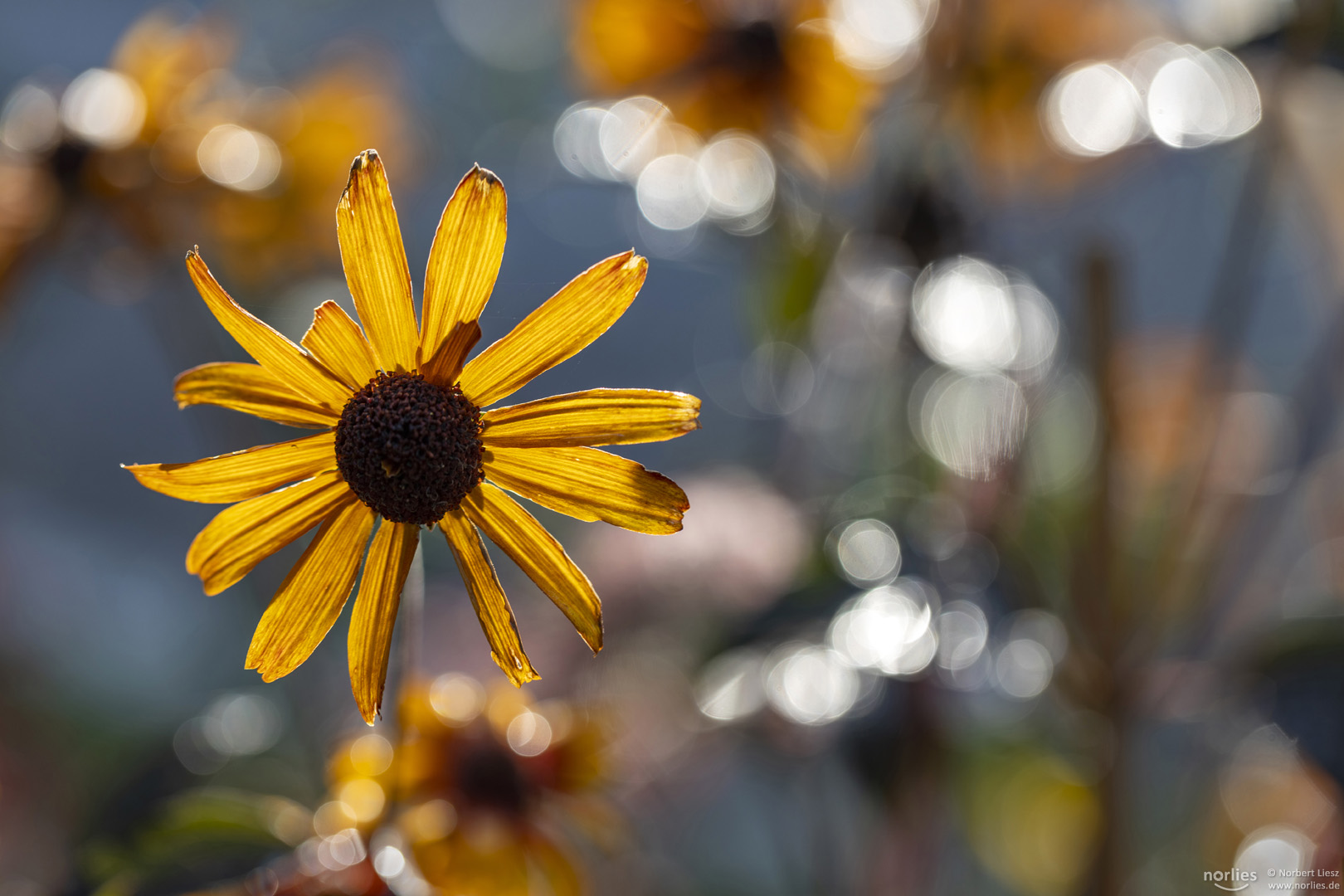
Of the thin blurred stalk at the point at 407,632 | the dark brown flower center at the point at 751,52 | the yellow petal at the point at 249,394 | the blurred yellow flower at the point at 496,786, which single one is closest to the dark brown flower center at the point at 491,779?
the blurred yellow flower at the point at 496,786

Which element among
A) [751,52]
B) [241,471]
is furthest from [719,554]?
[241,471]

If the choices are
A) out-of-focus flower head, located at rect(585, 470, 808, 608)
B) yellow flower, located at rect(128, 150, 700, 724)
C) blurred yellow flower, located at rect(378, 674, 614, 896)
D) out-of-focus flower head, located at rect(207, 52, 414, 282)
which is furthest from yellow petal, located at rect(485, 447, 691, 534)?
out-of-focus flower head, located at rect(207, 52, 414, 282)

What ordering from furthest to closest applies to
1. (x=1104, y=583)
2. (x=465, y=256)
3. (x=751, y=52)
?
A: (x=751, y=52)
(x=1104, y=583)
(x=465, y=256)

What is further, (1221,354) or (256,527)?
(1221,354)

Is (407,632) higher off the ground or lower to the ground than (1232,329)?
lower

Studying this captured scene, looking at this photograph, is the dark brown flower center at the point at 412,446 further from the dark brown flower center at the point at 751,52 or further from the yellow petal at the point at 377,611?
the dark brown flower center at the point at 751,52

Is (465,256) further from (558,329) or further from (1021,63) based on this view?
(1021,63)

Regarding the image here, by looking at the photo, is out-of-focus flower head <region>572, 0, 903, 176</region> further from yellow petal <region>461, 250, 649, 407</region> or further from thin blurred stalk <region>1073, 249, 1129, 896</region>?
yellow petal <region>461, 250, 649, 407</region>
